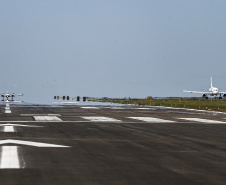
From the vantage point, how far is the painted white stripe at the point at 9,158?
429 inches

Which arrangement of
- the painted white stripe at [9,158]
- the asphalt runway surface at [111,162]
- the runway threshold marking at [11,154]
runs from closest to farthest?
the asphalt runway surface at [111,162] → the painted white stripe at [9,158] → the runway threshold marking at [11,154]

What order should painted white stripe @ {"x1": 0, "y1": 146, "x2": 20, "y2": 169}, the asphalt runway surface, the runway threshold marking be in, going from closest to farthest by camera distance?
1. the asphalt runway surface
2. painted white stripe @ {"x1": 0, "y1": 146, "x2": 20, "y2": 169}
3. the runway threshold marking

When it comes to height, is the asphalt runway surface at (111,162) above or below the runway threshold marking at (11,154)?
below

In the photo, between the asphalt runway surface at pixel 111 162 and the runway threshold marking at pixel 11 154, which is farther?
the runway threshold marking at pixel 11 154

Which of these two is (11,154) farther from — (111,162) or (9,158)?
(111,162)

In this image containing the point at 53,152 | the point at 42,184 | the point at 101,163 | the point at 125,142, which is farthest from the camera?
the point at 125,142

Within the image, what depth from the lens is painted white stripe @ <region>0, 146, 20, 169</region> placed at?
10.9 meters

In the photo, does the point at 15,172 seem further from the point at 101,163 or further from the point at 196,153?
the point at 196,153

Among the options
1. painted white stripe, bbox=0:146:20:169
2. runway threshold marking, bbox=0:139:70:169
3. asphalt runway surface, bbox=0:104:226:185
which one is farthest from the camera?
runway threshold marking, bbox=0:139:70:169

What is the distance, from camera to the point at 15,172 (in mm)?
10023

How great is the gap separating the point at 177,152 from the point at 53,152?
375cm

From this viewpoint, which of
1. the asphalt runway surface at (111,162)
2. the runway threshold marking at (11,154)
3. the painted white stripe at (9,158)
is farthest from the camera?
the runway threshold marking at (11,154)

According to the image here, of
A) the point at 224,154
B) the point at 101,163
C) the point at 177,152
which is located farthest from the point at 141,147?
the point at 101,163

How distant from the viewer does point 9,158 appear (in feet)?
40.2
